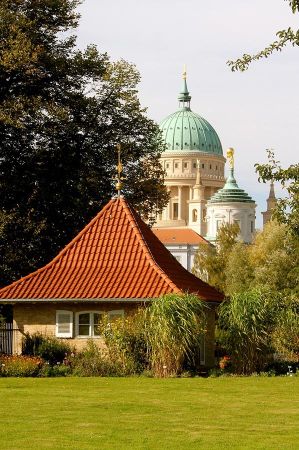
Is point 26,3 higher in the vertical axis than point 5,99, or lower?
higher

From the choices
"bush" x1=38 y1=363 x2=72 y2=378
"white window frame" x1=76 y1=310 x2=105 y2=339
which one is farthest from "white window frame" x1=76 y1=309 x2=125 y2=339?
"bush" x1=38 y1=363 x2=72 y2=378

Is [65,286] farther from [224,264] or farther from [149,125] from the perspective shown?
[224,264]

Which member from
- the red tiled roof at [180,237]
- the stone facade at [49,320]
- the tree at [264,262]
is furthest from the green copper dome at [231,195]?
the stone facade at [49,320]

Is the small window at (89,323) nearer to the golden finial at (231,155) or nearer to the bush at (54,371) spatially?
the bush at (54,371)

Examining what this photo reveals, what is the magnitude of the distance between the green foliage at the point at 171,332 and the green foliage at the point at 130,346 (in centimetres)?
42

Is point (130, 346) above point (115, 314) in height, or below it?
below

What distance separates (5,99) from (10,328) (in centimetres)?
1240

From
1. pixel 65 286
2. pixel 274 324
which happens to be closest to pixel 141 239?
pixel 65 286

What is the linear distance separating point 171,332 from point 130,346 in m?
1.75

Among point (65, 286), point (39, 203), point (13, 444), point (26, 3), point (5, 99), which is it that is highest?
point (26, 3)

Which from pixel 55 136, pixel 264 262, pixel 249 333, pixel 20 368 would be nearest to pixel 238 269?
pixel 264 262

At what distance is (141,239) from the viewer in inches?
1587

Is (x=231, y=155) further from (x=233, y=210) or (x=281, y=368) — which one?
(x=281, y=368)

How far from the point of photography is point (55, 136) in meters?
50.9
